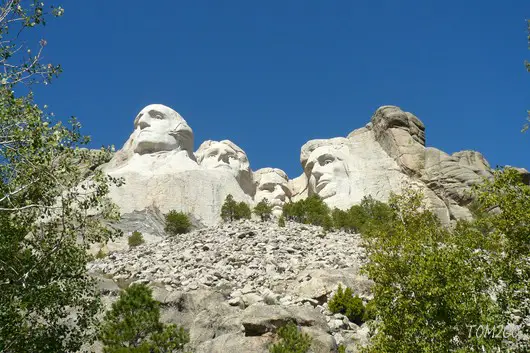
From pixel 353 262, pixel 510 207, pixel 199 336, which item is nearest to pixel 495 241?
pixel 510 207

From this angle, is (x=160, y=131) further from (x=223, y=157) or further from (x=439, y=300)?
(x=439, y=300)

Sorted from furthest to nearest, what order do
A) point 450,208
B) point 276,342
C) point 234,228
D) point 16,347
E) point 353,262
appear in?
point 450,208 → point 234,228 → point 353,262 → point 276,342 → point 16,347

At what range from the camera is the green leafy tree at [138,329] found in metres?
16.2

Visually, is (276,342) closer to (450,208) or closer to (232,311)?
(232,311)

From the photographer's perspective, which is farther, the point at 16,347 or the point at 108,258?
the point at 108,258

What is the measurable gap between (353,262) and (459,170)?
34244mm

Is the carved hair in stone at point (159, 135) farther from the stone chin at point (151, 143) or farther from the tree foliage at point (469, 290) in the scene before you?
the tree foliage at point (469, 290)

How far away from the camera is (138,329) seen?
56.6ft

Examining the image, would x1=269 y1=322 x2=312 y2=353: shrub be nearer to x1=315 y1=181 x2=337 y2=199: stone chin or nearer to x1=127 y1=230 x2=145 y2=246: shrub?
x1=127 y1=230 x2=145 y2=246: shrub

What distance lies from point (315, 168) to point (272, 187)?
1211 cm

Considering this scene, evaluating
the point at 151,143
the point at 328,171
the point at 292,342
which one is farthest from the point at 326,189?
the point at 292,342

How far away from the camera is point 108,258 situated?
3809 cm

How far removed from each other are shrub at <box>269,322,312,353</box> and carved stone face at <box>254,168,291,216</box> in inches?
2391

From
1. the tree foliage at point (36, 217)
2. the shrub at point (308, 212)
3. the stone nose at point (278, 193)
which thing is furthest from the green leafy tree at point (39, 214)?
the stone nose at point (278, 193)
